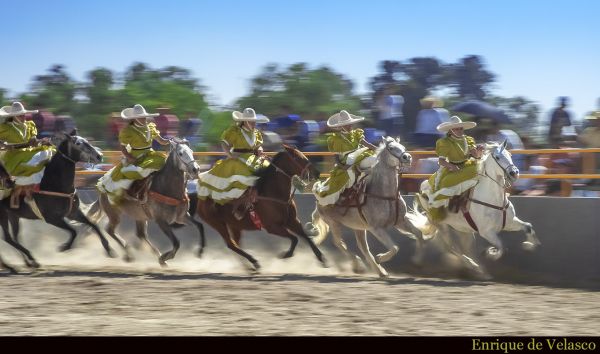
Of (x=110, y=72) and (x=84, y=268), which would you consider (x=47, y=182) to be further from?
(x=110, y=72)

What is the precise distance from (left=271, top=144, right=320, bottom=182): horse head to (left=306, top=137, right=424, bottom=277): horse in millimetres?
572

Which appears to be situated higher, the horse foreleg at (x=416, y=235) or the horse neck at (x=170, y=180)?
the horse neck at (x=170, y=180)

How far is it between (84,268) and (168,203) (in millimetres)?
1822

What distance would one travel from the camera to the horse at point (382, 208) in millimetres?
13625

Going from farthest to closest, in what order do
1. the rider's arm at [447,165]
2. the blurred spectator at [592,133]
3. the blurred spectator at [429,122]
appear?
the blurred spectator at [429,122] < the blurred spectator at [592,133] < the rider's arm at [447,165]


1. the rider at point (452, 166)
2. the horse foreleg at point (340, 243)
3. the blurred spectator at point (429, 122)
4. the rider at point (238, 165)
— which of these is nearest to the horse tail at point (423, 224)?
the rider at point (452, 166)

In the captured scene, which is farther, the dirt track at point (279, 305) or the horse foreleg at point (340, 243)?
the horse foreleg at point (340, 243)

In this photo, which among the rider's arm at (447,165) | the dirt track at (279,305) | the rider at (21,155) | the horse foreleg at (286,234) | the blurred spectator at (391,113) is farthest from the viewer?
the blurred spectator at (391,113)

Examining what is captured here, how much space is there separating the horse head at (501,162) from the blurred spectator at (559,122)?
8.11 feet

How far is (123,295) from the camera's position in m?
11.4

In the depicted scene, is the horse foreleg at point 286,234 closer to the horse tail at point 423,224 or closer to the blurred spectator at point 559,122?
the horse tail at point 423,224
